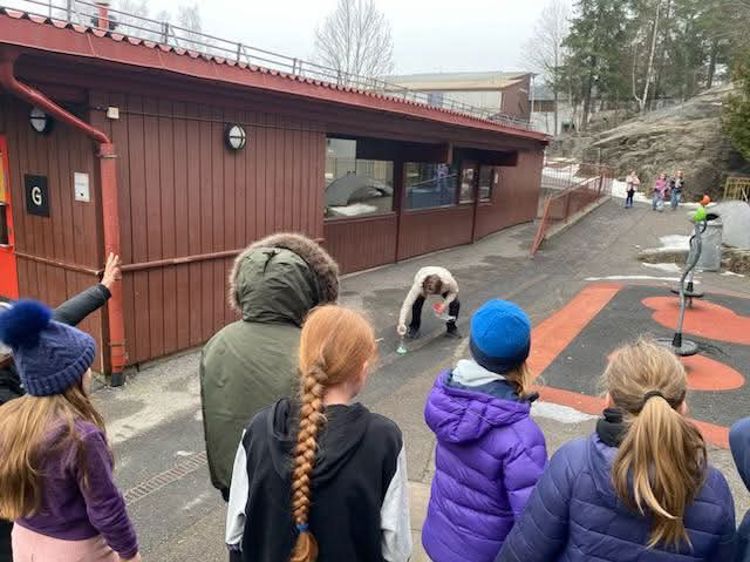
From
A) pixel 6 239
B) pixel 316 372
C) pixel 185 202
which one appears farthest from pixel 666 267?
pixel 316 372

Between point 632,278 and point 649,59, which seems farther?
point 649,59

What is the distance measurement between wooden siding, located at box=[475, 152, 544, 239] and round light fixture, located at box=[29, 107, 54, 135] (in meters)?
12.9

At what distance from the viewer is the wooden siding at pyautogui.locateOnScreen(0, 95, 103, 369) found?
20.9 ft

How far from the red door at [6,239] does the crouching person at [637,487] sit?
7.50 metres

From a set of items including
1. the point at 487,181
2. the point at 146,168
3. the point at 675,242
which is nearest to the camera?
the point at 146,168

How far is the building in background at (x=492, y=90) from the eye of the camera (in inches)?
1996

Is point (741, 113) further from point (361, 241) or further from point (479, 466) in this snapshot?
point (479, 466)

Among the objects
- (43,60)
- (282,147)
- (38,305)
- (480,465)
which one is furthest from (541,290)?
(38,305)

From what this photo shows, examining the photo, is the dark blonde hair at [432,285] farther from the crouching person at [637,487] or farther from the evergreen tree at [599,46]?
the evergreen tree at [599,46]

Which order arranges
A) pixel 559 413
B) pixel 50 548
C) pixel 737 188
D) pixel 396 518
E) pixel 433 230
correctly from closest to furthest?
pixel 396 518, pixel 50 548, pixel 559 413, pixel 433 230, pixel 737 188

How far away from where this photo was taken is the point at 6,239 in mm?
7535

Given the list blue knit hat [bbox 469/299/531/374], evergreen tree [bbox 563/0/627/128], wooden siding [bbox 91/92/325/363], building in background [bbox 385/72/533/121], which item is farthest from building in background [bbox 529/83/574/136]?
blue knit hat [bbox 469/299/531/374]

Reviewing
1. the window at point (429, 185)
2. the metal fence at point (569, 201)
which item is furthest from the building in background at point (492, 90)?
the window at point (429, 185)

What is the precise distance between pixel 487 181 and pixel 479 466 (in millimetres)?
16669
